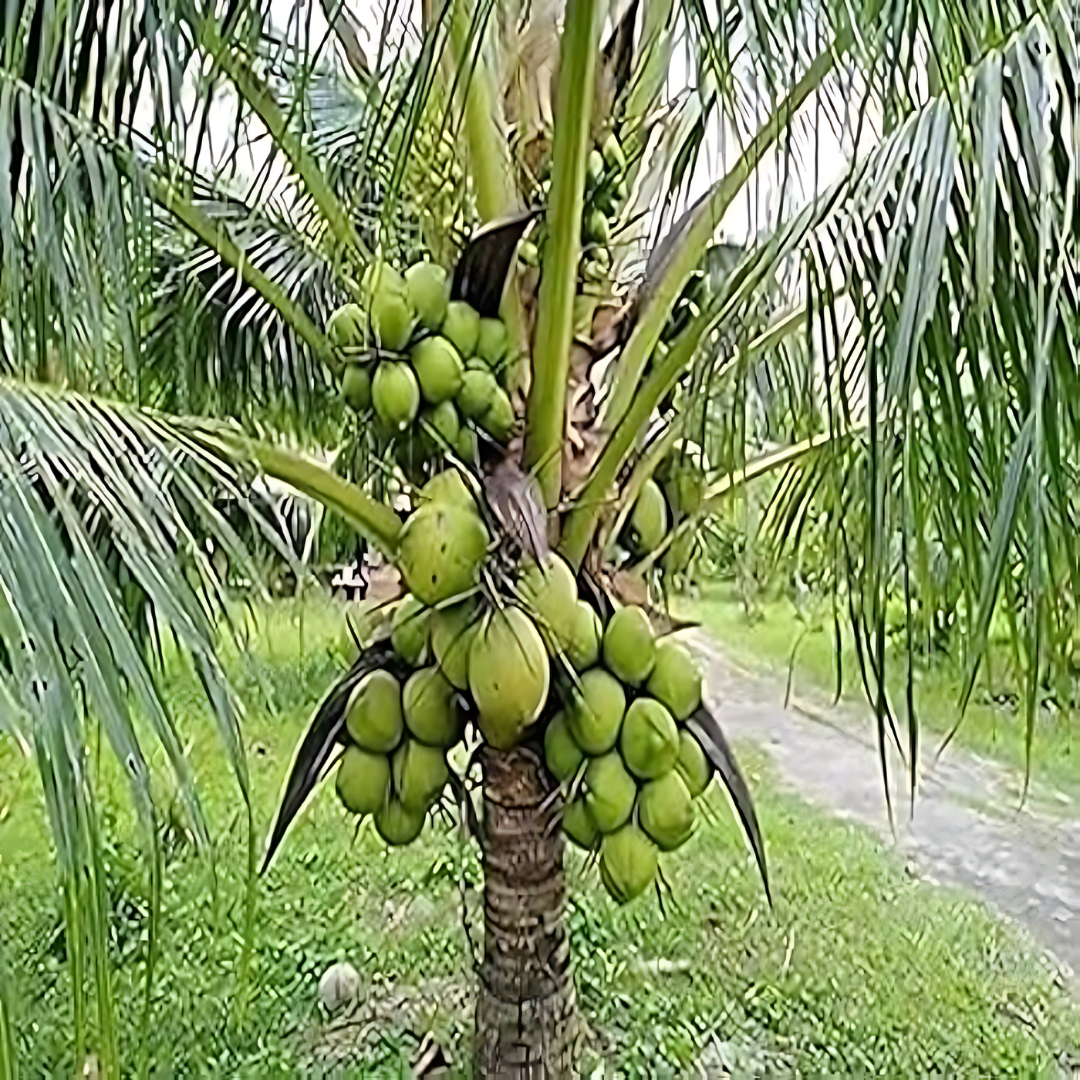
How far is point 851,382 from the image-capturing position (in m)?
1.04

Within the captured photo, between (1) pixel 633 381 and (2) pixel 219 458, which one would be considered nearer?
(2) pixel 219 458

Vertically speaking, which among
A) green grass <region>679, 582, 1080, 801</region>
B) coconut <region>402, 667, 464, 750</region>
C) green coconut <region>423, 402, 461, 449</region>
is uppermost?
green coconut <region>423, 402, 461, 449</region>

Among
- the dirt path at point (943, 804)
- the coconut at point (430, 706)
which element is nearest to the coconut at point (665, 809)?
the coconut at point (430, 706)

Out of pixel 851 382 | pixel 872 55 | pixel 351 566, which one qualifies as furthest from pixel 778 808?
pixel 872 55

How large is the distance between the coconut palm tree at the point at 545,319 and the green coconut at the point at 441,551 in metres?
0.04

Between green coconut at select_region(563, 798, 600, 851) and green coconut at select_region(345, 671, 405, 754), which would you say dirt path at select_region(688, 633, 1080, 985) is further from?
green coconut at select_region(345, 671, 405, 754)

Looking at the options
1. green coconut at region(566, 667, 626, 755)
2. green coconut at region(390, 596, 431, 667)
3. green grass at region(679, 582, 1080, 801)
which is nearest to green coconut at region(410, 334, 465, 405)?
green coconut at region(390, 596, 431, 667)

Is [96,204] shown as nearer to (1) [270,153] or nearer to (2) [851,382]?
(1) [270,153]

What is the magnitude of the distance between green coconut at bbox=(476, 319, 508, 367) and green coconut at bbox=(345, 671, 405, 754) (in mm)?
344

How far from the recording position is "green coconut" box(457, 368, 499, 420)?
1308 millimetres

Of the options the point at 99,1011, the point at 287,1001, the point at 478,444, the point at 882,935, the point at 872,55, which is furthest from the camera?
the point at 882,935

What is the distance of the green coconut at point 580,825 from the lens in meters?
1.36

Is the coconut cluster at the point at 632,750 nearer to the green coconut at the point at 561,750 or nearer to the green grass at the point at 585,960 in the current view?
the green coconut at the point at 561,750

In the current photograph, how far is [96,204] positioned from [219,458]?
1.06 feet
